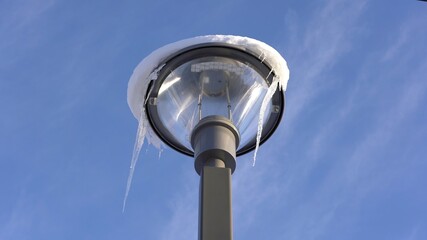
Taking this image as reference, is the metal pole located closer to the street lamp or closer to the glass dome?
the street lamp

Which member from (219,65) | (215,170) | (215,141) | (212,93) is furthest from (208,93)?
(215,170)

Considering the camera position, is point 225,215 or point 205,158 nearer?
point 225,215

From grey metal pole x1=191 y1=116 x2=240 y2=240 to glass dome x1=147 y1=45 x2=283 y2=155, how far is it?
1.12 ft

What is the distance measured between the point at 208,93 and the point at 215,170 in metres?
0.99

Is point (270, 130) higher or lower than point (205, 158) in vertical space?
higher

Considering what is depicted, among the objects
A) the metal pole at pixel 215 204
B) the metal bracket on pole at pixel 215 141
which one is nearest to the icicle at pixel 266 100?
the metal bracket on pole at pixel 215 141

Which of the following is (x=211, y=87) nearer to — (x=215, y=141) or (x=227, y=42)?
(x=227, y=42)

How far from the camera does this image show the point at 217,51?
4.02 meters

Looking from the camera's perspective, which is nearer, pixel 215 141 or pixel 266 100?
pixel 215 141

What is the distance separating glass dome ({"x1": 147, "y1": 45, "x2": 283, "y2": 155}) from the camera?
4043 mm

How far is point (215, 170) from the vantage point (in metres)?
3.19

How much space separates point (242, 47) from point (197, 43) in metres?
0.27

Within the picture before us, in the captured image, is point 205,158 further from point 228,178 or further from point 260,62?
point 260,62

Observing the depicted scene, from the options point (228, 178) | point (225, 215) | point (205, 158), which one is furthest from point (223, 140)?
point (225, 215)
